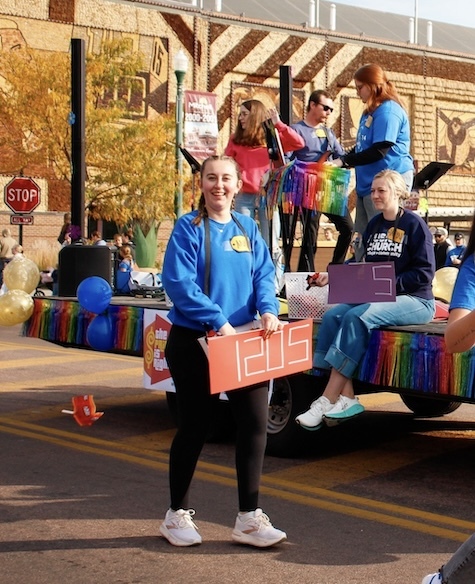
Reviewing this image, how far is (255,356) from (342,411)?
5.74 feet

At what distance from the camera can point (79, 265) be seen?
10.8 metres

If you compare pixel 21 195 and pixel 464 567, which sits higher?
pixel 21 195

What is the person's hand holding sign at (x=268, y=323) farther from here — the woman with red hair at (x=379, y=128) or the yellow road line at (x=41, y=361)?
the yellow road line at (x=41, y=361)

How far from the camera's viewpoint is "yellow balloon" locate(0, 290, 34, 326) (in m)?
9.12

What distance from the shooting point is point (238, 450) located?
17.4ft

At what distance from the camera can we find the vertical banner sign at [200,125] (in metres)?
24.5

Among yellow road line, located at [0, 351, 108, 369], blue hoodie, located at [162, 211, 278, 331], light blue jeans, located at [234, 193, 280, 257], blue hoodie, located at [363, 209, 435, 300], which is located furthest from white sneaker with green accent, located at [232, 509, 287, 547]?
yellow road line, located at [0, 351, 108, 369]

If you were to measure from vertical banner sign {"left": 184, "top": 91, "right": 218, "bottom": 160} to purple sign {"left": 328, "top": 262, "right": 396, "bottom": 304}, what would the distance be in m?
17.4

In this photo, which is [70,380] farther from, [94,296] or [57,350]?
[57,350]

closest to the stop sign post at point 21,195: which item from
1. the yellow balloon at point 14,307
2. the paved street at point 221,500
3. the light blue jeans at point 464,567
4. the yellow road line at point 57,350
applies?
the yellow road line at point 57,350

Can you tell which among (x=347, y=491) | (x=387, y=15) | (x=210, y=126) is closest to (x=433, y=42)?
(x=387, y=15)

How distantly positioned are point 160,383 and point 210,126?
18.2 meters

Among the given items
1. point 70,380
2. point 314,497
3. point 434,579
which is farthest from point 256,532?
point 70,380

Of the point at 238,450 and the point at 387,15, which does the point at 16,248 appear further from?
the point at 387,15
